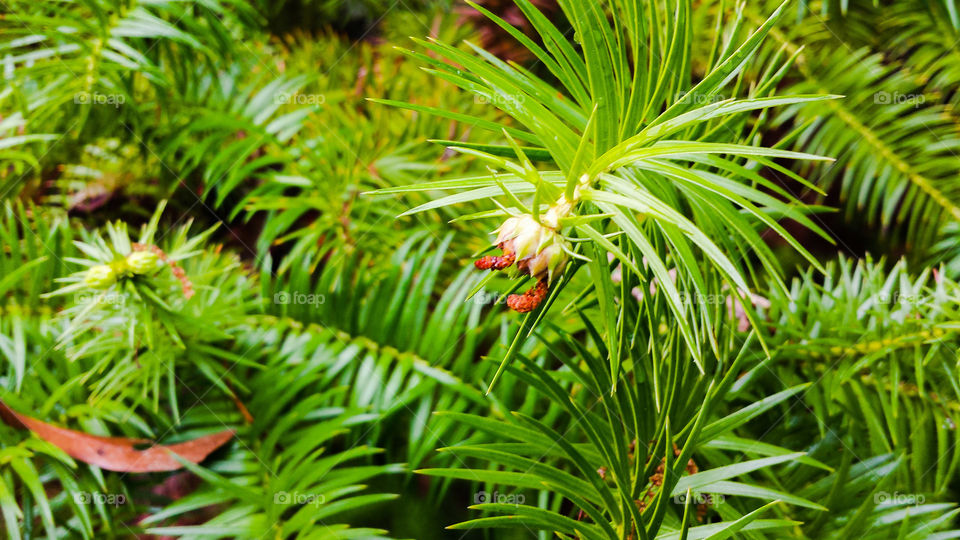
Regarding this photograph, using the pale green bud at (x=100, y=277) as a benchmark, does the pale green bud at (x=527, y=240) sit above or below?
above

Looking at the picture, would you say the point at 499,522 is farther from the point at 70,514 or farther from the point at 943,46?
the point at 943,46

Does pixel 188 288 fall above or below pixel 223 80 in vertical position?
below

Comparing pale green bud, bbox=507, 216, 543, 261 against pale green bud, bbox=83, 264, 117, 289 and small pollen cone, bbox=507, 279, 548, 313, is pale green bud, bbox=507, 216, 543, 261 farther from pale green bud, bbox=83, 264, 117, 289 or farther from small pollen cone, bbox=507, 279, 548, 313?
pale green bud, bbox=83, 264, 117, 289

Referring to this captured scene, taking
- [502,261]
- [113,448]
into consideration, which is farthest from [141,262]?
[502,261]

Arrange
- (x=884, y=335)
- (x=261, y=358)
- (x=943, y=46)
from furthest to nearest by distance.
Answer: (x=943, y=46) < (x=261, y=358) < (x=884, y=335)

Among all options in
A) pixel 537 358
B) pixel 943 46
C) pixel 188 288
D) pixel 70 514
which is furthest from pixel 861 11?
pixel 70 514

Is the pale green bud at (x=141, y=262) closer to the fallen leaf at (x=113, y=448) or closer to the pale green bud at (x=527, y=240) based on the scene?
the fallen leaf at (x=113, y=448)

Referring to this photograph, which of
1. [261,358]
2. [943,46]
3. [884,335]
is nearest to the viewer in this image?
[884,335]

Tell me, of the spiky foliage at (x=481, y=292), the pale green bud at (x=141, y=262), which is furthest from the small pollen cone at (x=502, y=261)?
the pale green bud at (x=141, y=262)
